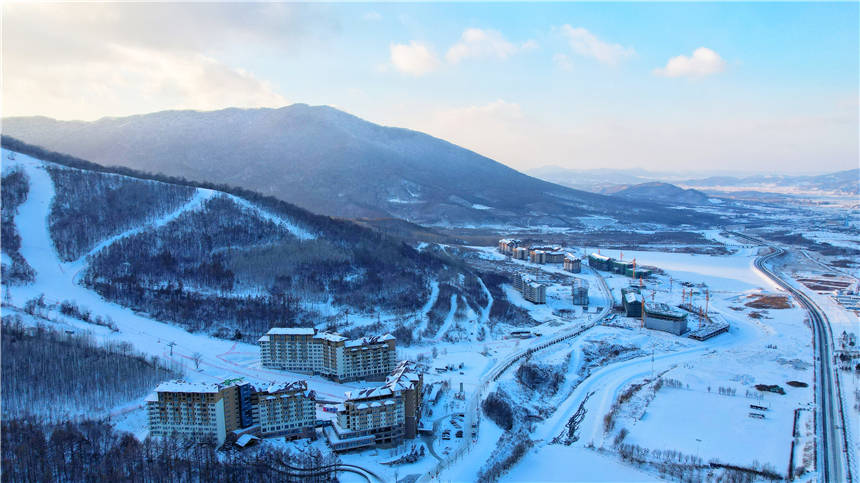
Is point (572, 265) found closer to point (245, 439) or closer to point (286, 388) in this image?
point (286, 388)

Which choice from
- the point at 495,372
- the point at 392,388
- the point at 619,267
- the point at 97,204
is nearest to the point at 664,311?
the point at 495,372

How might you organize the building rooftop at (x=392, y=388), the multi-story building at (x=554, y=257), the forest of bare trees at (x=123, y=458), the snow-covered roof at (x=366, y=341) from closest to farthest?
1. the forest of bare trees at (x=123, y=458)
2. the building rooftop at (x=392, y=388)
3. the snow-covered roof at (x=366, y=341)
4. the multi-story building at (x=554, y=257)

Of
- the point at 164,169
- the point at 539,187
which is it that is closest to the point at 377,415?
the point at 164,169

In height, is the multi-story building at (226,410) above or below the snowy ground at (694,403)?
above

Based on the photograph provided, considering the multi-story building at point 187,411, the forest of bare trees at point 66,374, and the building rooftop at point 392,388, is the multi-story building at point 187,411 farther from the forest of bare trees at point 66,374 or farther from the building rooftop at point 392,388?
the building rooftop at point 392,388

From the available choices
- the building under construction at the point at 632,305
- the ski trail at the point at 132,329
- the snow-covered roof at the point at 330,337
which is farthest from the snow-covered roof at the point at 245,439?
the building under construction at the point at 632,305

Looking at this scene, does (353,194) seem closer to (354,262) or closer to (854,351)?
(354,262)
